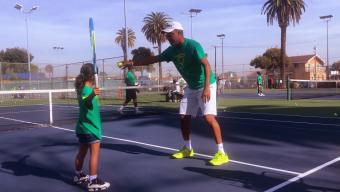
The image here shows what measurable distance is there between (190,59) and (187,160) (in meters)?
1.56

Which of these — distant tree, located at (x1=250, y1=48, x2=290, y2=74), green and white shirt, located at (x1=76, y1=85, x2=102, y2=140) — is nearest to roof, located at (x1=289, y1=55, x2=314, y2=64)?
distant tree, located at (x1=250, y1=48, x2=290, y2=74)

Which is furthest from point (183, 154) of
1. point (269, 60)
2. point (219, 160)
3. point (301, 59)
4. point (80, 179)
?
point (301, 59)

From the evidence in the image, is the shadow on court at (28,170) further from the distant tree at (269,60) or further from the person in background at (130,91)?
the distant tree at (269,60)

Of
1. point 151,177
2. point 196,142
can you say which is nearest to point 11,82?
point 196,142

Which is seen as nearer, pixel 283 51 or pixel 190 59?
pixel 190 59

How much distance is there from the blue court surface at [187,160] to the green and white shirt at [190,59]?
124cm

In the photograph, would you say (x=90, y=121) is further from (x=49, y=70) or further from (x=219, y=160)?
(x=49, y=70)

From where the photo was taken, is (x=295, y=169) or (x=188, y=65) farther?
(x=188, y=65)

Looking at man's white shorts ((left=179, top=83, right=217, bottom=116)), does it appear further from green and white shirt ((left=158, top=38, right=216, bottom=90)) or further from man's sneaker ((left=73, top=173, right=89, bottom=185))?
man's sneaker ((left=73, top=173, right=89, bottom=185))

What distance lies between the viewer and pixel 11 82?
31.7 m

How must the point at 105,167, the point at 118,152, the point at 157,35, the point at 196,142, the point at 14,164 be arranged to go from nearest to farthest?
the point at 105,167 < the point at 14,164 < the point at 118,152 < the point at 196,142 < the point at 157,35

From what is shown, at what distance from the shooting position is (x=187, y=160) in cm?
655

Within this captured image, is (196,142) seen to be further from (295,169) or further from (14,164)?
(14,164)

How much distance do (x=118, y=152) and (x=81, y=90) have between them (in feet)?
8.26
